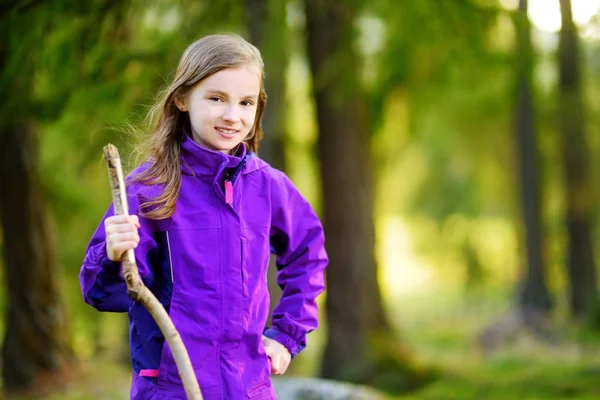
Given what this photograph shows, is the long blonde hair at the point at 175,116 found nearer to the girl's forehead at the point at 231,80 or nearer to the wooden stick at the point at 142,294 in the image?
the girl's forehead at the point at 231,80

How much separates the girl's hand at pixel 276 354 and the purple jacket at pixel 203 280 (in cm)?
7

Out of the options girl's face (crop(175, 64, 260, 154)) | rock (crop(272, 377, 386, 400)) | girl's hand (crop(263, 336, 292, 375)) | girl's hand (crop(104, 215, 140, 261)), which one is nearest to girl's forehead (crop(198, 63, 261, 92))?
girl's face (crop(175, 64, 260, 154))

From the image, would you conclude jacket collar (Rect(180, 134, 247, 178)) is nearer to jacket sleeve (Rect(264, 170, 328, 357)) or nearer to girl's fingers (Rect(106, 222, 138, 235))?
jacket sleeve (Rect(264, 170, 328, 357))

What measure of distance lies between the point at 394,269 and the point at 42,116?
89.0 ft

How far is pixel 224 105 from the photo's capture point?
7.23 feet

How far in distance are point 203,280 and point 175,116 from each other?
581 mm

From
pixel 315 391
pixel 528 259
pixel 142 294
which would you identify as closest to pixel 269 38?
pixel 315 391

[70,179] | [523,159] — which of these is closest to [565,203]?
[523,159]

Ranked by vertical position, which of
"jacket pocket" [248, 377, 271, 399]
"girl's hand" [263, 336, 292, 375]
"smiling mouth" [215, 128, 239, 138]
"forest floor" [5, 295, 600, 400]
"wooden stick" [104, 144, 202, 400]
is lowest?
"forest floor" [5, 295, 600, 400]

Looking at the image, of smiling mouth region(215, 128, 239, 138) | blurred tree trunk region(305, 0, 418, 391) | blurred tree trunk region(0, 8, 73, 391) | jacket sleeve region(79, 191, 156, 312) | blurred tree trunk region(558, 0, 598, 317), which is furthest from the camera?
blurred tree trunk region(558, 0, 598, 317)

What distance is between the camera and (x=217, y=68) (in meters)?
2.17

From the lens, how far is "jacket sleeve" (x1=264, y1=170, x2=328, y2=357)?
2.37 m

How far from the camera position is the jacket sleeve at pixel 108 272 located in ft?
6.49

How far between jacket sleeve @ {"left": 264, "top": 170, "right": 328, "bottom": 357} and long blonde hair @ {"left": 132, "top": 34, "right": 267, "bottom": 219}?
1.14 feet
